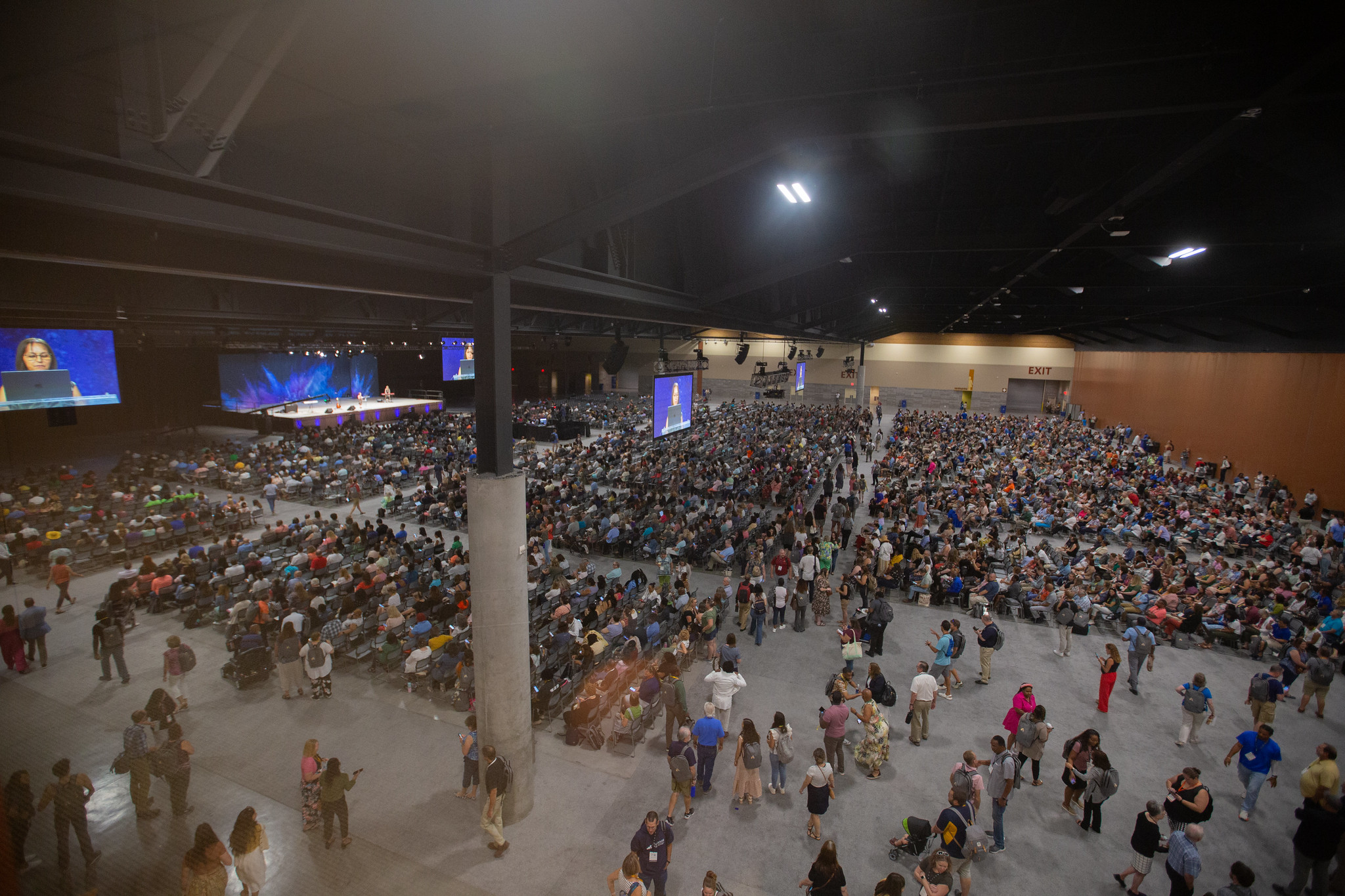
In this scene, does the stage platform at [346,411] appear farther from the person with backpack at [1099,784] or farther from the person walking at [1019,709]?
the person with backpack at [1099,784]

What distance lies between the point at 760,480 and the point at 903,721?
41.1 feet

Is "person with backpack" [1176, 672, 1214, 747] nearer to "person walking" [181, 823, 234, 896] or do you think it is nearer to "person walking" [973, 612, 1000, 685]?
"person walking" [973, 612, 1000, 685]

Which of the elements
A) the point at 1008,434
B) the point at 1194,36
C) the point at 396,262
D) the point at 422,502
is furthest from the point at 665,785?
the point at 1008,434

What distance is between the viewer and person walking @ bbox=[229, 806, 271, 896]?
480 centimetres

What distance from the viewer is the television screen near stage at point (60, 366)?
14727 millimetres

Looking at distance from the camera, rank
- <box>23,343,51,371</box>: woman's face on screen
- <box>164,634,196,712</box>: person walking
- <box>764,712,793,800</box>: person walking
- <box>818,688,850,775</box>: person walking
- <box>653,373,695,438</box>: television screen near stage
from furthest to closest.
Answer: <box>23,343,51,371</box>: woman's face on screen
<box>653,373,695,438</box>: television screen near stage
<box>164,634,196,712</box>: person walking
<box>818,688,850,775</box>: person walking
<box>764,712,793,800</box>: person walking

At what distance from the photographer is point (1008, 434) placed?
3169cm

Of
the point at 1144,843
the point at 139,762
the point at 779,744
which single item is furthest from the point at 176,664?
the point at 1144,843

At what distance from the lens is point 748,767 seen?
6.28 meters

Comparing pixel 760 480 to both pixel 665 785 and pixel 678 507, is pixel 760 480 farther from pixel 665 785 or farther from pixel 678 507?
pixel 665 785

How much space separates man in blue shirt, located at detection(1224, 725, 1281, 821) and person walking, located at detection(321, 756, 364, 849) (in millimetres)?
9451

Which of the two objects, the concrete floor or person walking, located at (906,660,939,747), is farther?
person walking, located at (906,660,939,747)

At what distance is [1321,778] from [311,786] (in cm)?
995

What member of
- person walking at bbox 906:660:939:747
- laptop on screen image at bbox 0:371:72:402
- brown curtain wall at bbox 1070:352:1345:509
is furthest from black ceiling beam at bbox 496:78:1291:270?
brown curtain wall at bbox 1070:352:1345:509
